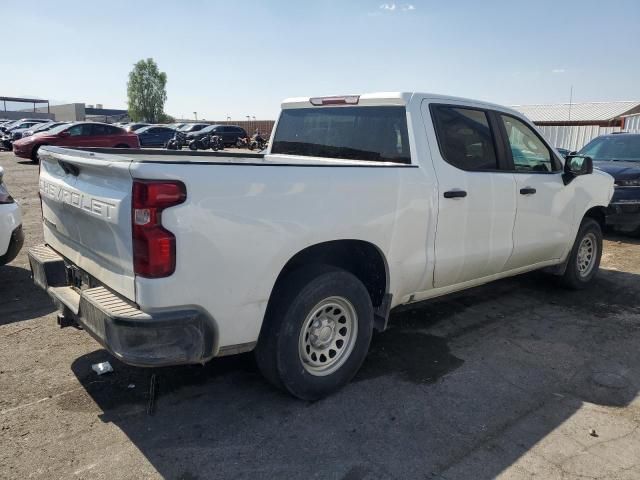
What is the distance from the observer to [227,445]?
2977mm

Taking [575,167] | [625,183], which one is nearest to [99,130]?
[625,183]

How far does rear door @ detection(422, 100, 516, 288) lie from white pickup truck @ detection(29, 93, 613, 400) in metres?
0.02

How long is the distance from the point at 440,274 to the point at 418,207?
0.66m

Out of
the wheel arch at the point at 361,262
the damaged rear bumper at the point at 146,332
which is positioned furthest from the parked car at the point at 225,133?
the damaged rear bumper at the point at 146,332

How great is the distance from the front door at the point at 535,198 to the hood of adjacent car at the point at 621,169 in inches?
163

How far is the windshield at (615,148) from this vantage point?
9797 mm

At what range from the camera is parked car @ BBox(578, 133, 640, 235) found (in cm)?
862

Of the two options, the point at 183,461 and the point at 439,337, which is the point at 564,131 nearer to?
the point at 439,337

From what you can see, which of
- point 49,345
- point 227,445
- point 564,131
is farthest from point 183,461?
point 564,131

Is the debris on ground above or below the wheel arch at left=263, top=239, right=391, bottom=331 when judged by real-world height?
below

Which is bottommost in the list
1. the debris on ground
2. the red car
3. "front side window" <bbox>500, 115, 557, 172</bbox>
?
the debris on ground

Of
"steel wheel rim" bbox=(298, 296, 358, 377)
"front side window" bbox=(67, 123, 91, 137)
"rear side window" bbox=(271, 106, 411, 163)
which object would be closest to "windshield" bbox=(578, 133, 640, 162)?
"rear side window" bbox=(271, 106, 411, 163)

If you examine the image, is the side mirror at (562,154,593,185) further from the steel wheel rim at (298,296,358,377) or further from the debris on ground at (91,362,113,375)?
the debris on ground at (91,362,113,375)

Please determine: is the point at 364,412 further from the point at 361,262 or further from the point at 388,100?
the point at 388,100
